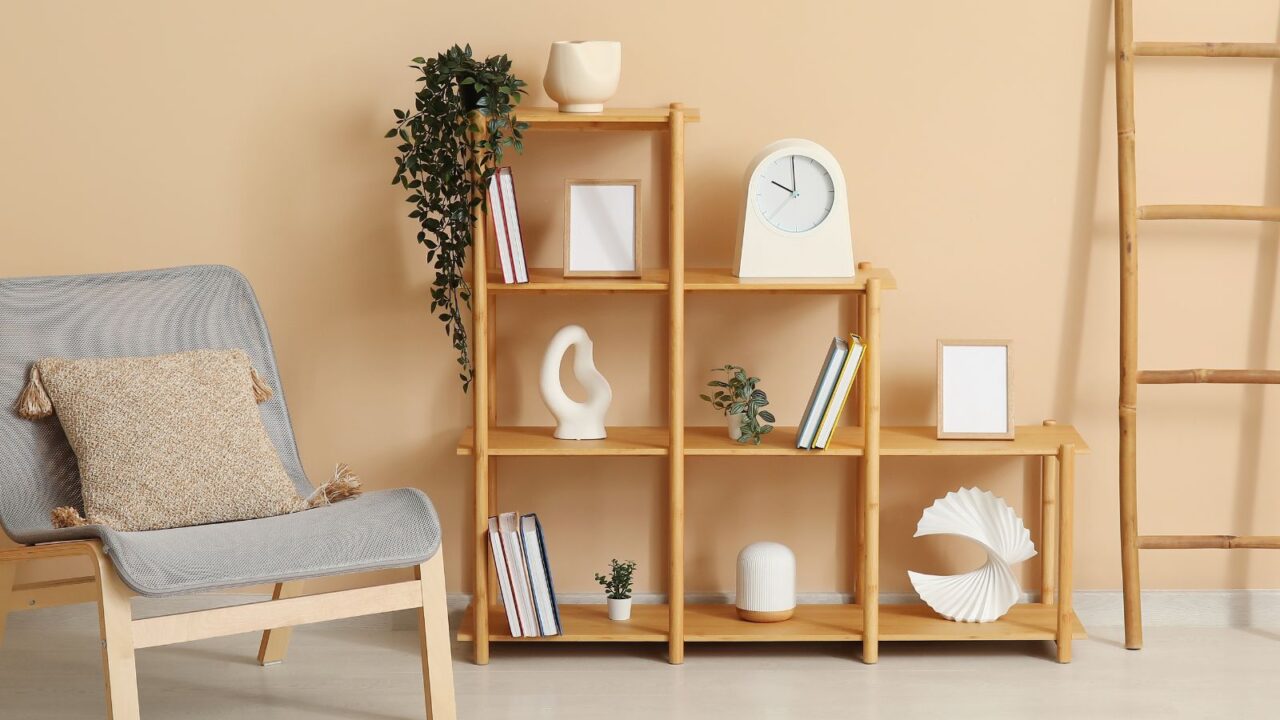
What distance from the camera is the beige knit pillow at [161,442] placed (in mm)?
2270

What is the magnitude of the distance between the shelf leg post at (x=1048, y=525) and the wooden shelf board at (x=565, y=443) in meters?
0.85

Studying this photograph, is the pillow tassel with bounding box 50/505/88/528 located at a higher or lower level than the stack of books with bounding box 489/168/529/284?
lower

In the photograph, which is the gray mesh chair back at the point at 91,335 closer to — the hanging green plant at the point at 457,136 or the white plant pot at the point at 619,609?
the hanging green plant at the point at 457,136

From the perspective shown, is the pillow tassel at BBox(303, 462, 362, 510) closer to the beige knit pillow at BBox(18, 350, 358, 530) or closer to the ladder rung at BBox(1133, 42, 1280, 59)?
the beige knit pillow at BBox(18, 350, 358, 530)

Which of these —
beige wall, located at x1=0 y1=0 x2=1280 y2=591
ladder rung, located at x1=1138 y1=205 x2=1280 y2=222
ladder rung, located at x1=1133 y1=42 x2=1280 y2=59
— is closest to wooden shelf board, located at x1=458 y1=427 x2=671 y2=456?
beige wall, located at x1=0 y1=0 x2=1280 y2=591

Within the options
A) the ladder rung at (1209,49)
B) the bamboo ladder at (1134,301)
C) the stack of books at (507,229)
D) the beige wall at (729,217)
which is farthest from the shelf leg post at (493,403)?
the ladder rung at (1209,49)

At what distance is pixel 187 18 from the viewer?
2.76 m

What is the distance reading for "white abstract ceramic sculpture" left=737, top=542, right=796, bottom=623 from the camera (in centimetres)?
267

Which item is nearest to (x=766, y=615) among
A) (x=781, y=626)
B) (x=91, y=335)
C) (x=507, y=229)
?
(x=781, y=626)

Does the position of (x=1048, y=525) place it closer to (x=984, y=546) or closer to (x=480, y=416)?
(x=984, y=546)

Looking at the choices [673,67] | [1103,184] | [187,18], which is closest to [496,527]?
[673,67]

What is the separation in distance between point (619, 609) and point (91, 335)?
1.22 meters

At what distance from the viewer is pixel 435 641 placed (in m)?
2.18

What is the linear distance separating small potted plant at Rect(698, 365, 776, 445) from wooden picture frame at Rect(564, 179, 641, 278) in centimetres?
33
